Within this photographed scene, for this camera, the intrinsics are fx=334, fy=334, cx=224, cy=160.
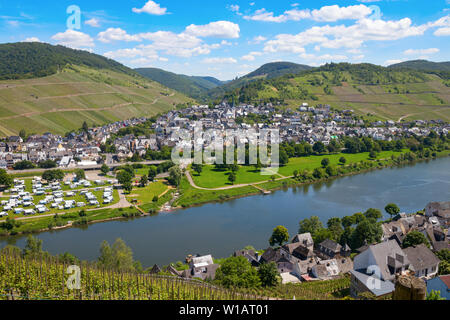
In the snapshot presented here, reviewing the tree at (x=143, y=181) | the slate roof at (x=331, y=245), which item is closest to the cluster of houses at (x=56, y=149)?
the tree at (x=143, y=181)

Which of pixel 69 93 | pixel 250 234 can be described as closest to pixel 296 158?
pixel 250 234

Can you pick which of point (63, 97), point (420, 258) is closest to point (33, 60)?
point (63, 97)

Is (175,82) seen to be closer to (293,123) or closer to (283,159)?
(293,123)

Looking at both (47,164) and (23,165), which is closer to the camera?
(23,165)

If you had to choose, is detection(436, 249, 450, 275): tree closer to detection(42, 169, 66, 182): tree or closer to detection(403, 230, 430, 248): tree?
detection(403, 230, 430, 248): tree

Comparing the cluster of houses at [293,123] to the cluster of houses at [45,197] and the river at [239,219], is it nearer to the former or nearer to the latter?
the cluster of houses at [45,197]
